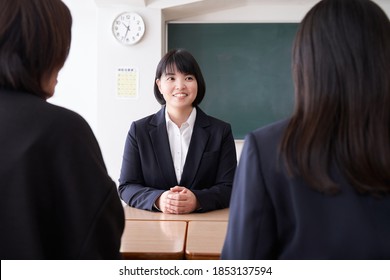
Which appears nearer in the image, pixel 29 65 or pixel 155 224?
pixel 29 65

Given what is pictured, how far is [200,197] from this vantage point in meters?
1.76

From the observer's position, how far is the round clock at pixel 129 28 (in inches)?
140

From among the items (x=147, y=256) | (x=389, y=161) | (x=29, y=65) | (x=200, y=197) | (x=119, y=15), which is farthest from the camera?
(x=119, y=15)

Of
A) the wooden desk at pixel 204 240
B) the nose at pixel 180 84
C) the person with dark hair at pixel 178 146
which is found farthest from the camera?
the nose at pixel 180 84

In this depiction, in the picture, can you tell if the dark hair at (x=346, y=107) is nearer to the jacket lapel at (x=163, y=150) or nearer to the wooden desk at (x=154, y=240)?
the wooden desk at (x=154, y=240)

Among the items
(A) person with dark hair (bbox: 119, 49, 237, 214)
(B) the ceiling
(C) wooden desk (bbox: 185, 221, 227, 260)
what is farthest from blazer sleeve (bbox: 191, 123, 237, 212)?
(B) the ceiling

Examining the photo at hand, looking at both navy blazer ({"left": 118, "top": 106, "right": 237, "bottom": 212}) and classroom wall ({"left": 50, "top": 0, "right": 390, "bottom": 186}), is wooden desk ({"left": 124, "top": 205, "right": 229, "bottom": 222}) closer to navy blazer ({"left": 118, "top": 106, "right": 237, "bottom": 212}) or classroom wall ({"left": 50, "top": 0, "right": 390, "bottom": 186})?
navy blazer ({"left": 118, "top": 106, "right": 237, "bottom": 212})

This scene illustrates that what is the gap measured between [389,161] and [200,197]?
3.56ft

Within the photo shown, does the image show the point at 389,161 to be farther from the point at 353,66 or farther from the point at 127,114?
the point at 127,114

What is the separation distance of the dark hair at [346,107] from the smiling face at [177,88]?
1.31 m

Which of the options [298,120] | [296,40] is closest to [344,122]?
[298,120]

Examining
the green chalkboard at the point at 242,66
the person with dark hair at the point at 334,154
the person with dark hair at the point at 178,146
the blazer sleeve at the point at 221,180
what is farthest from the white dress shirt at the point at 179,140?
the green chalkboard at the point at 242,66

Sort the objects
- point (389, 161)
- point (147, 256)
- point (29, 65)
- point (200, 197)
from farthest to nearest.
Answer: point (200, 197) < point (147, 256) < point (29, 65) < point (389, 161)

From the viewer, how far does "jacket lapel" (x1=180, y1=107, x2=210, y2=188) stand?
1987mm
